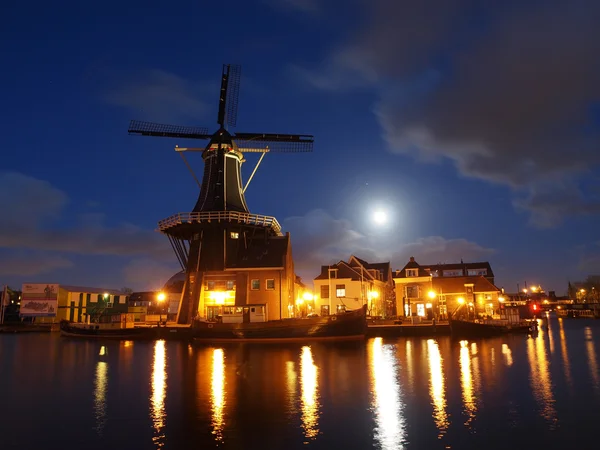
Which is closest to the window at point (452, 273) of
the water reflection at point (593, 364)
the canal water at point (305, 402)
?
the water reflection at point (593, 364)

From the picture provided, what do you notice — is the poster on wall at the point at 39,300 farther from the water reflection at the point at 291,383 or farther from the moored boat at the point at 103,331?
the water reflection at the point at 291,383

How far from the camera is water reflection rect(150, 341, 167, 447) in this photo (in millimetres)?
14891

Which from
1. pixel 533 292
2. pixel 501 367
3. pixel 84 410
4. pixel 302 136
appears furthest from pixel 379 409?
pixel 533 292

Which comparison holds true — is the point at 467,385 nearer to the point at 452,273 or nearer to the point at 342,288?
the point at 342,288

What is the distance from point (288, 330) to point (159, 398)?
27471mm

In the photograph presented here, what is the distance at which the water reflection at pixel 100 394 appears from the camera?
655 inches

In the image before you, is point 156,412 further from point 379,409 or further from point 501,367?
point 501,367

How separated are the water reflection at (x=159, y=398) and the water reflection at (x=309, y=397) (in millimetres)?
4740

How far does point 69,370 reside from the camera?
29.5 m

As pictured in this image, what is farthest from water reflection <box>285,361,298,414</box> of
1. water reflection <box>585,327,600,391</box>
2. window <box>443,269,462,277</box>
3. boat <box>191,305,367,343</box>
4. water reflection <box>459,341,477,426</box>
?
window <box>443,269,462,277</box>

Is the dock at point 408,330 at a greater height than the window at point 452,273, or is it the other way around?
the window at point 452,273

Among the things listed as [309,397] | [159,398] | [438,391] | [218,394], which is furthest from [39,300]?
[438,391]

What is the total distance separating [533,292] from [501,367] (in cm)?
13584

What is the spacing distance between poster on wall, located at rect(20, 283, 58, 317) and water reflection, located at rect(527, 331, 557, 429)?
7384 centimetres
